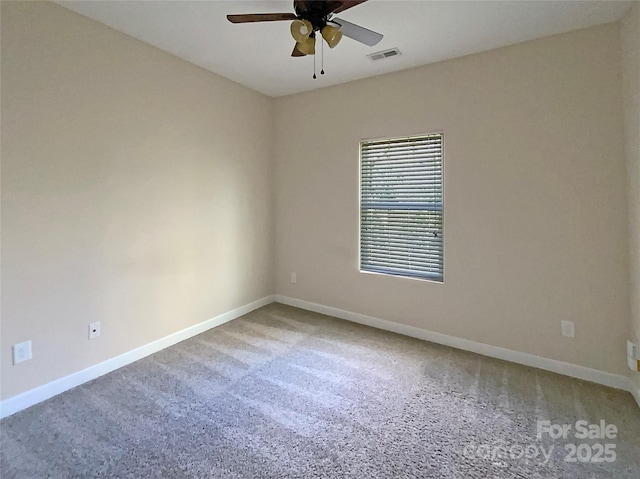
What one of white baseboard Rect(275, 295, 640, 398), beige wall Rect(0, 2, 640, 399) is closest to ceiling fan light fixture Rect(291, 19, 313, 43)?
beige wall Rect(0, 2, 640, 399)

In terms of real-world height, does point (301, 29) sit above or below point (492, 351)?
above

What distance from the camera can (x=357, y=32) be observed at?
2029 millimetres

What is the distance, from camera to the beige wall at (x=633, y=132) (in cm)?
205

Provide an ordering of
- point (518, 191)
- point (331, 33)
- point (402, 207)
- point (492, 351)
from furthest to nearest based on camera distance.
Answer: point (402, 207)
point (492, 351)
point (518, 191)
point (331, 33)

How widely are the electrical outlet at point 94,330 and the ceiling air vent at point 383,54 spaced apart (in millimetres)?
3158

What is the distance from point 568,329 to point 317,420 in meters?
2.04

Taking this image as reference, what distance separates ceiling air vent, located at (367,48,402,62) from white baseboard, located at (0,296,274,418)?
2952 millimetres

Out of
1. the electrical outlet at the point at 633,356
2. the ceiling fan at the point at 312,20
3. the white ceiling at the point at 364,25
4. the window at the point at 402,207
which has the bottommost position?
the electrical outlet at the point at 633,356

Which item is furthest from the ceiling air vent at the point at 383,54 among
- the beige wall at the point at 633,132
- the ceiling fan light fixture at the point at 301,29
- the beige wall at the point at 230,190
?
the beige wall at the point at 633,132

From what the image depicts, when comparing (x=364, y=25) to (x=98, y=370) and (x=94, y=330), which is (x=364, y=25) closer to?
(x=94, y=330)

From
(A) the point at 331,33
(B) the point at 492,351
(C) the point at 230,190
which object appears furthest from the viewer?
(C) the point at 230,190

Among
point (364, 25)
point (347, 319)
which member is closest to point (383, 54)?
point (364, 25)

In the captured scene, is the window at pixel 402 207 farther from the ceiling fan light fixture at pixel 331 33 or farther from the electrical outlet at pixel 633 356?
the ceiling fan light fixture at pixel 331 33

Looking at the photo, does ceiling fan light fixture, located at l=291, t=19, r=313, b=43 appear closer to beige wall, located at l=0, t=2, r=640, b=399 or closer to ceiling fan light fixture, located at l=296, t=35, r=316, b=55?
ceiling fan light fixture, located at l=296, t=35, r=316, b=55
